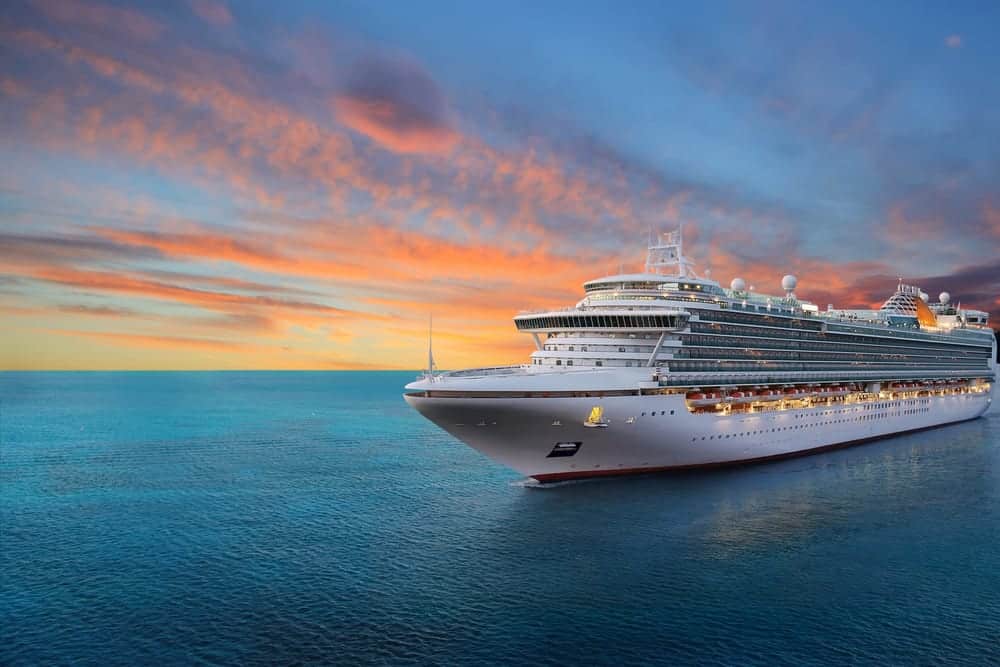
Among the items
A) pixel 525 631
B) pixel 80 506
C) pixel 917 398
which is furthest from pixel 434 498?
pixel 917 398

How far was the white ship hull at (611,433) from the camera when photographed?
37.8 meters

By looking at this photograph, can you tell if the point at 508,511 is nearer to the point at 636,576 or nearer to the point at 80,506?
the point at 636,576

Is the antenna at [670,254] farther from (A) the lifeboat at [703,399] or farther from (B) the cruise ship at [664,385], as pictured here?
(A) the lifeboat at [703,399]

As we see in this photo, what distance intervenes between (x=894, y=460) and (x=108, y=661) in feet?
198

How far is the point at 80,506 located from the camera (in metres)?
43.2

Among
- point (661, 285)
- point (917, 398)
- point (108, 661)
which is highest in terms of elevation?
point (661, 285)

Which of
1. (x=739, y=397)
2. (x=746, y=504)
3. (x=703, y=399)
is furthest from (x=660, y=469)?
(x=739, y=397)

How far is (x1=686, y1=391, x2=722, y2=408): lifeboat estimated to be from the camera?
44188 mm

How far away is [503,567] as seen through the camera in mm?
29047

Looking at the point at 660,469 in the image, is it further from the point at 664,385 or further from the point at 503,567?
the point at 503,567

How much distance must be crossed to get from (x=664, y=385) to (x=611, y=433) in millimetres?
5365

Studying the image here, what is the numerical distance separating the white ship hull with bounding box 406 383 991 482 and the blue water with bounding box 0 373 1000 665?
1687 millimetres

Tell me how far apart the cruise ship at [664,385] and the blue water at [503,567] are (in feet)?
9.27

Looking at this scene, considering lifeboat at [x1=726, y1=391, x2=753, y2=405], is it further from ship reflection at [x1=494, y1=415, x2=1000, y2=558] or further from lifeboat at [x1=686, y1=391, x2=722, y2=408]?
ship reflection at [x1=494, y1=415, x2=1000, y2=558]
